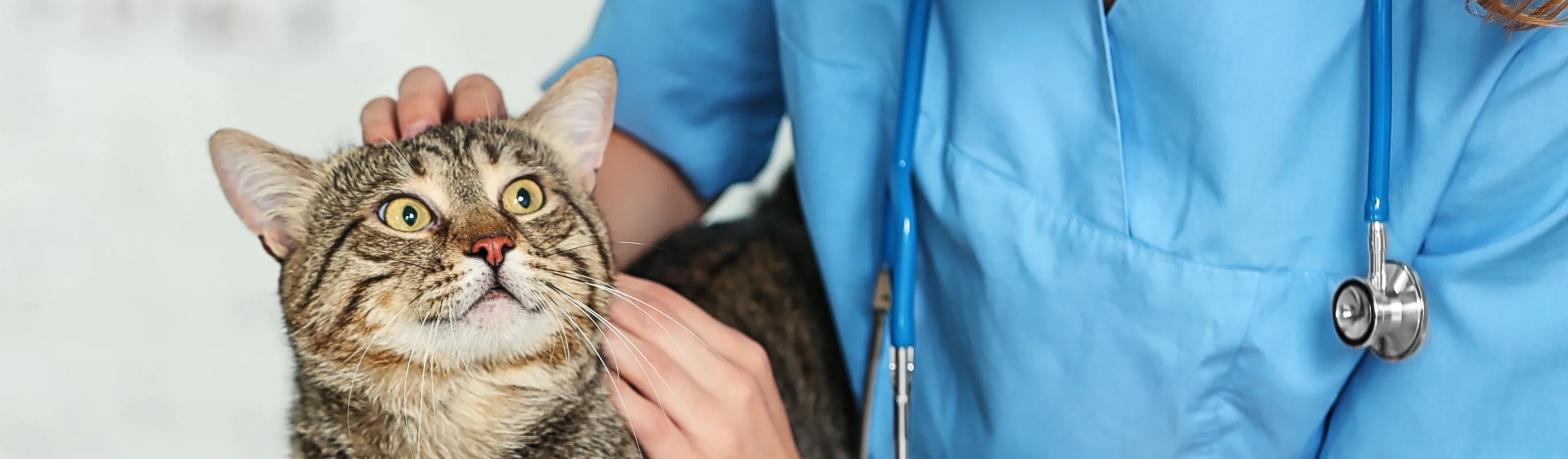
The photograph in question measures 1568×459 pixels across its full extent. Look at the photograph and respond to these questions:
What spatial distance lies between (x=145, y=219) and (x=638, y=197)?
0.27 metres

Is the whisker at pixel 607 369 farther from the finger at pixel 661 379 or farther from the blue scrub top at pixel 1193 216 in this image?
the blue scrub top at pixel 1193 216

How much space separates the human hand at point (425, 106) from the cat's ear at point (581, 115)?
0.03 metres

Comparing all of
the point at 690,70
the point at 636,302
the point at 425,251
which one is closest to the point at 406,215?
the point at 425,251

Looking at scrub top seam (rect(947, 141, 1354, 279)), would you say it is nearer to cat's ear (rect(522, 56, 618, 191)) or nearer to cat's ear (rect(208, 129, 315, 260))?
cat's ear (rect(522, 56, 618, 191))

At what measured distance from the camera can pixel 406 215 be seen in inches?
17.3

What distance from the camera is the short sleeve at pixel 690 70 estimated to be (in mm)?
634

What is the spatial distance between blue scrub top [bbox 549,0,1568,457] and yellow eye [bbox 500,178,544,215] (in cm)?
17

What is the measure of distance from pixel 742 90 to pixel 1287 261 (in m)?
0.36

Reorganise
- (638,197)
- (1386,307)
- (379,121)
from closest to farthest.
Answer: (1386,307) → (379,121) → (638,197)

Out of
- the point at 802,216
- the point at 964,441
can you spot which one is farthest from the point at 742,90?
the point at 964,441

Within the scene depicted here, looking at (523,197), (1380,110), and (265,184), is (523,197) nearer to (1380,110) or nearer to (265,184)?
(265,184)

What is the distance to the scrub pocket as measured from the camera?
1.56 ft

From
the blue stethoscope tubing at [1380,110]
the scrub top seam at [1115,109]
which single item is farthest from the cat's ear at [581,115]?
the blue stethoscope tubing at [1380,110]

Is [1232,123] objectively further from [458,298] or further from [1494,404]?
[458,298]
